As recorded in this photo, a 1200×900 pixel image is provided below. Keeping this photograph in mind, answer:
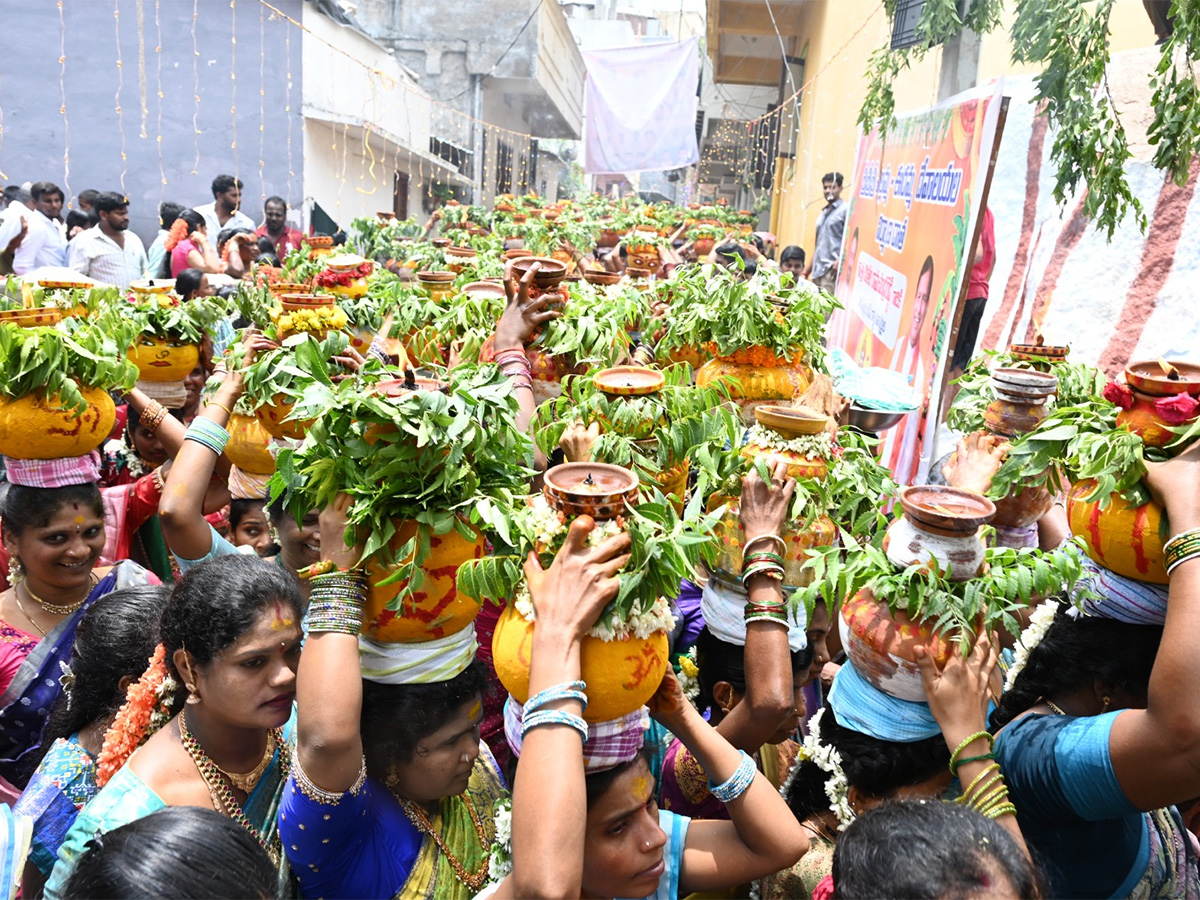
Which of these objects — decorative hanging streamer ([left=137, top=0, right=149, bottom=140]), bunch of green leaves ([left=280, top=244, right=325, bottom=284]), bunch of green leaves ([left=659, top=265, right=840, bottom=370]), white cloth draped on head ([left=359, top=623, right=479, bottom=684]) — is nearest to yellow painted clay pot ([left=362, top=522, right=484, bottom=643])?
white cloth draped on head ([left=359, top=623, right=479, bottom=684])

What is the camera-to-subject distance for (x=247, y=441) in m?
3.38

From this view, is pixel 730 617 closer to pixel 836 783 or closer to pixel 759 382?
pixel 836 783

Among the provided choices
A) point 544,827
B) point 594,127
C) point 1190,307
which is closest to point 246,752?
point 544,827

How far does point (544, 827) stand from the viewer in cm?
Result: 162

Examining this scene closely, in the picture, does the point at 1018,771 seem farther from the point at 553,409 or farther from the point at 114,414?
the point at 114,414

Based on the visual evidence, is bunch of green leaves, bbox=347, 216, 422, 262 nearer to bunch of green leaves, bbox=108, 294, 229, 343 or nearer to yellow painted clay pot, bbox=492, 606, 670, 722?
bunch of green leaves, bbox=108, 294, 229, 343

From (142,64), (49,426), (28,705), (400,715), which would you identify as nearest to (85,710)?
(28,705)

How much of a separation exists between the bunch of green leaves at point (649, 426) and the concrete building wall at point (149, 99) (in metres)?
14.1

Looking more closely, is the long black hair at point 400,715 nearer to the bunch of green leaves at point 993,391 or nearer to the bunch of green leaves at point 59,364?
the bunch of green leaves at point 59,364

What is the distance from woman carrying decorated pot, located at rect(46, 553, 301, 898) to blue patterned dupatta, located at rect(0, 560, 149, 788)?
34.0 inches

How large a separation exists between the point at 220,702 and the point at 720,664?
1.39 m

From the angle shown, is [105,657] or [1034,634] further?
[105,657]

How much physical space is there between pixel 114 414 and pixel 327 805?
77.0 inches

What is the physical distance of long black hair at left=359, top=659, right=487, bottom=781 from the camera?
222 cm
